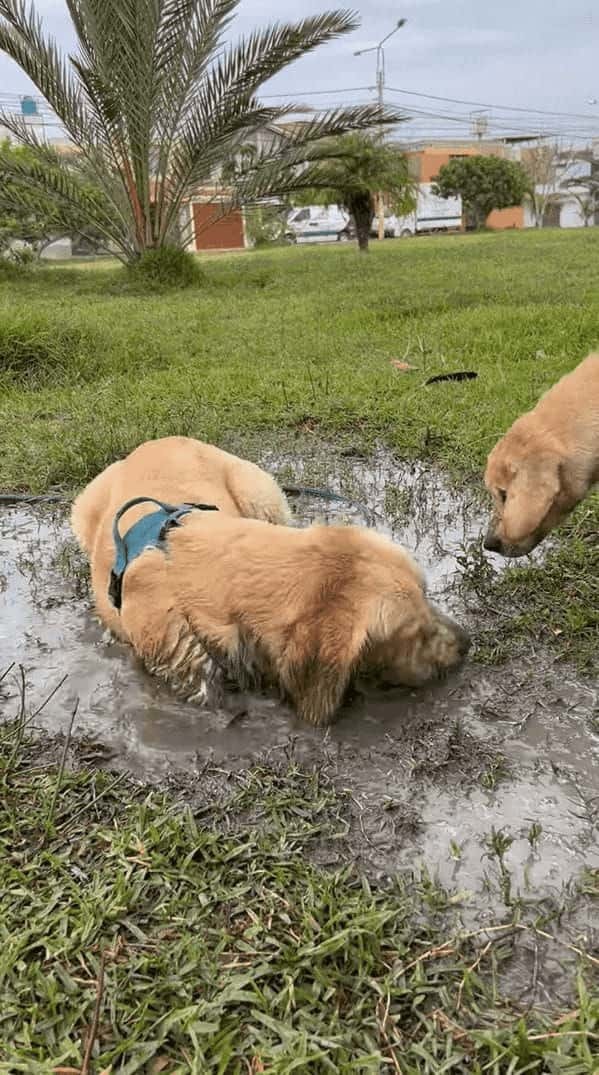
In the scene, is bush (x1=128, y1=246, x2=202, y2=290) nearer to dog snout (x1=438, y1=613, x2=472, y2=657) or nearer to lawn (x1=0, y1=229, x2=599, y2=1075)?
lawn (x1=0, y1=229, x2=599, y2=1075)

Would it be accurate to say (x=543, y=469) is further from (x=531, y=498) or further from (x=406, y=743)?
(x=406, y=743)

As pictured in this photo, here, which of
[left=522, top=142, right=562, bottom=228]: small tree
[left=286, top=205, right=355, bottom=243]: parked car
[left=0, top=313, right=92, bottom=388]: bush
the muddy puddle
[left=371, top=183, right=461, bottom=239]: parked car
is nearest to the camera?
the muddy puddle

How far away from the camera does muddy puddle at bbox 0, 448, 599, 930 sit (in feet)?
7.88

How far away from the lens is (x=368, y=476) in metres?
5.38

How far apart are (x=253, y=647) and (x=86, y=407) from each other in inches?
179

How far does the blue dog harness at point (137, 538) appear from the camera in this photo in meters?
3.25

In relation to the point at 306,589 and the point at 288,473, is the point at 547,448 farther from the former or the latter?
the point at 288,473

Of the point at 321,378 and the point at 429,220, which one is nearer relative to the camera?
the point at 321,378

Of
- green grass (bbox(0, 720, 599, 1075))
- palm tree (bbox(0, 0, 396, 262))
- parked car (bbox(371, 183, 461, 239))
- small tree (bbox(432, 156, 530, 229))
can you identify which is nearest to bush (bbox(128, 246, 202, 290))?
palm tree (bbox(0, 0, 396, 262))

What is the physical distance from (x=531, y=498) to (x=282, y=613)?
153 cm

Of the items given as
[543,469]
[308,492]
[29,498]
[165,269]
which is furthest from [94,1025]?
[165,269]

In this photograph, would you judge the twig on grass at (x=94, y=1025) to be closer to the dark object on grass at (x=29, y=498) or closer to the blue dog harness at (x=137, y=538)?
the blue dog harness at (x=137, y=538)

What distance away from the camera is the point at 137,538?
330cm

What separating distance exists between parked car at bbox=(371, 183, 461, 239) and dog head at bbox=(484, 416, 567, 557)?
5154 cm
